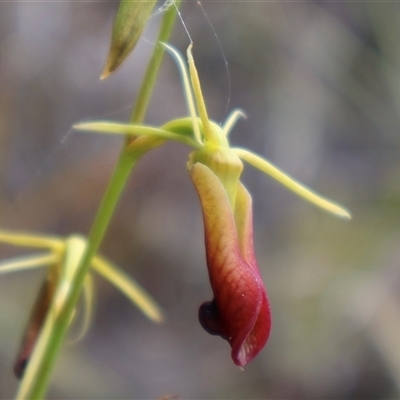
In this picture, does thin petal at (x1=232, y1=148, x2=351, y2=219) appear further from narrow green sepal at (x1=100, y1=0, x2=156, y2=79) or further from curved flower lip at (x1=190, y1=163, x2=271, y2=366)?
narrow green sepal at (x1=100, y1=0, x2=156, y2=79)

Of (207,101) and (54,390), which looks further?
(207,101)

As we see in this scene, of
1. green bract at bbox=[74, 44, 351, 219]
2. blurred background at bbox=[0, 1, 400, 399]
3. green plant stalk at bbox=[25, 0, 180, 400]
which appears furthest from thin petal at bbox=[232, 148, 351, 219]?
Result: blurred background at bbox=[0, 1, 400, 399]

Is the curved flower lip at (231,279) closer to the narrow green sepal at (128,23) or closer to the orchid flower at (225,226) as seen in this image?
the orchid flower at (225,226)

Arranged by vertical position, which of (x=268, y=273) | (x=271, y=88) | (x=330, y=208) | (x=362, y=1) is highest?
(x=330, y=208)

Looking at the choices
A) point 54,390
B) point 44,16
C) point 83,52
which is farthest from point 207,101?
point 54,390

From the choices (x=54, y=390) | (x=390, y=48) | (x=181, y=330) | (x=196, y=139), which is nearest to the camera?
(x=196, y=139)

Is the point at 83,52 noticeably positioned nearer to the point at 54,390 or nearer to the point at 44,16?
the point at 44,16
